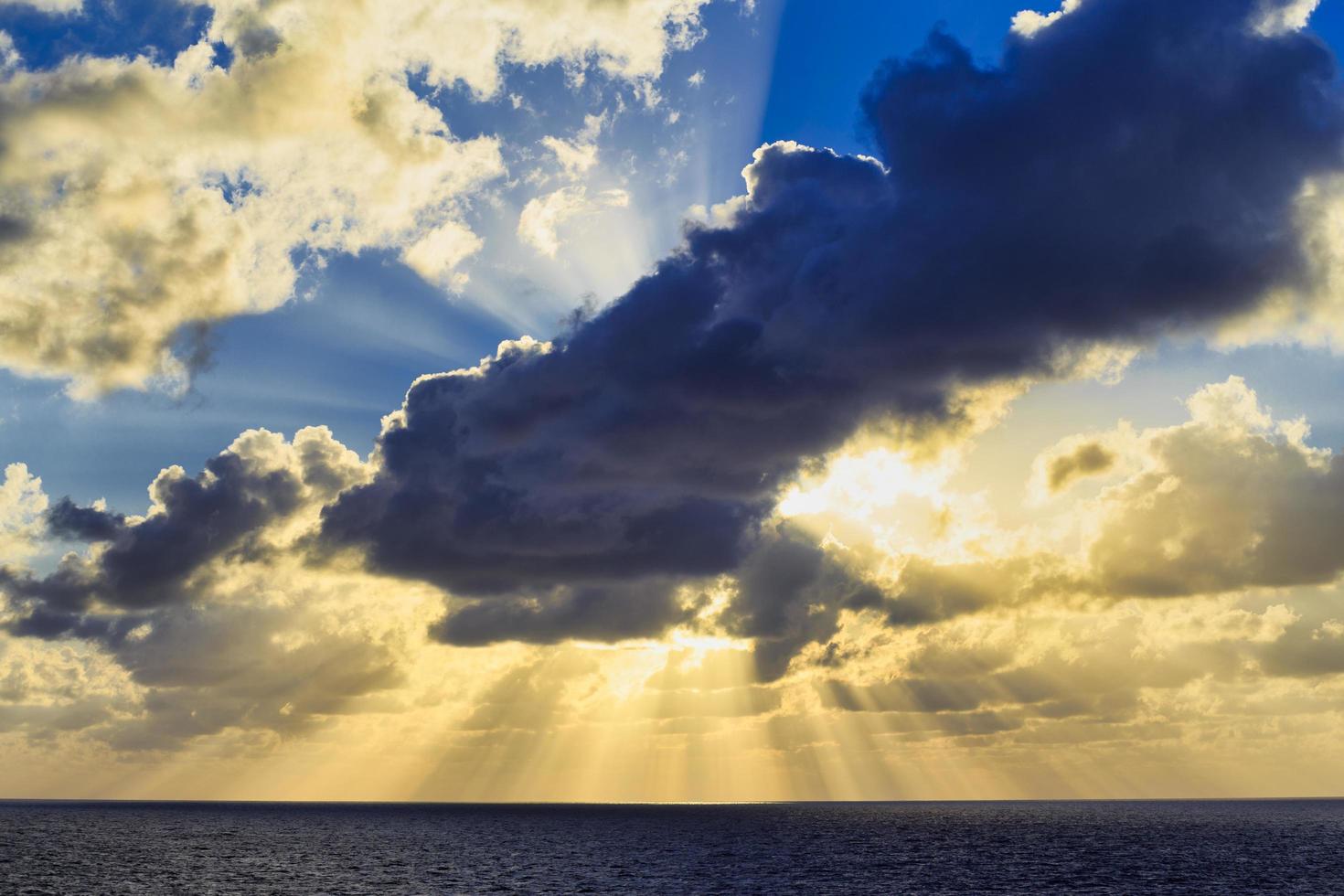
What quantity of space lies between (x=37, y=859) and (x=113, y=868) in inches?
1298

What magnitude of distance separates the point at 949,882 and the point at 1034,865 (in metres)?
39.8

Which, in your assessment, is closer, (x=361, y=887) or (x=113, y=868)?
(x=361, y=887)

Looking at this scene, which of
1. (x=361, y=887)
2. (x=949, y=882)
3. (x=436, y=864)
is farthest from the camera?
(x=436, y=864)

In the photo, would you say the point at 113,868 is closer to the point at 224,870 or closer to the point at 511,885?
the point at 224,870

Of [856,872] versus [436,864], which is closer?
[856,872]

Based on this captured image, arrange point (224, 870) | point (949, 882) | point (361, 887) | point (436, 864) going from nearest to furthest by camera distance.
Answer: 1. point (361, 887)
2. point (949, 882)
3. point (224, 870)
4. point (436, 864)

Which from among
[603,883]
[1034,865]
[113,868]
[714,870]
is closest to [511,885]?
[603,883]

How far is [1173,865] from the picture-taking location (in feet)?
638

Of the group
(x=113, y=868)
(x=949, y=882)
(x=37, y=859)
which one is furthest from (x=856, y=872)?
(x=37, y=859)

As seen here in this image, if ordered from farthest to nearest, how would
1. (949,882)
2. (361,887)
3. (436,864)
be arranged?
1. (436,864)
2. (949,882)
3. (361,887)

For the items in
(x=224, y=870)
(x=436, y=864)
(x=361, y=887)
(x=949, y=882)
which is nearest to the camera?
(x=361, y=887)

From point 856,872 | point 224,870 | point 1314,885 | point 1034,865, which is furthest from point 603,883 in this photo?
point 1314,885

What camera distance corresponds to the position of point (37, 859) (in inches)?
7840

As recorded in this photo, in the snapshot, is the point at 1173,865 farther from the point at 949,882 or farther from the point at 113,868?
the point at 113,868
